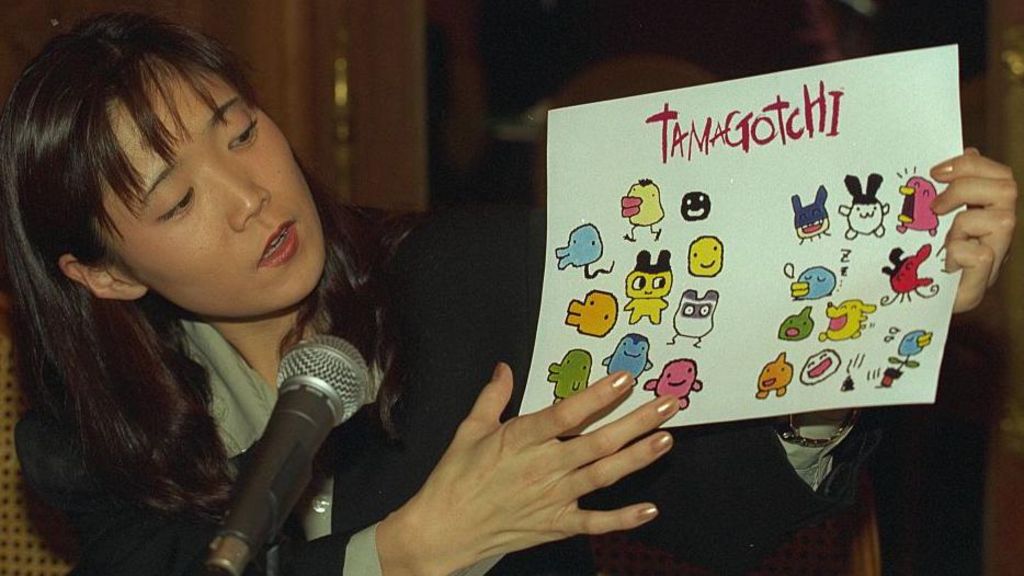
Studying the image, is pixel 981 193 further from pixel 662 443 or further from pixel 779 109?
pixel 662 443

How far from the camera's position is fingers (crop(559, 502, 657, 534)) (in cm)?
99

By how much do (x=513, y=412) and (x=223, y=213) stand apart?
394mm

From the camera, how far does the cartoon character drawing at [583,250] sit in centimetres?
108

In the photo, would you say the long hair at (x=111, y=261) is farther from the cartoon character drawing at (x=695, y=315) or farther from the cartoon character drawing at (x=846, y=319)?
the cartoon character drawing at (x=846, y=319)

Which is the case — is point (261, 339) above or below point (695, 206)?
below

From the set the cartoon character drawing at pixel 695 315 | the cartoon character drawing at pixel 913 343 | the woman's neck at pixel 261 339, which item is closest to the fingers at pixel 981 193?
the cartoon character drawing at pixel 913 343

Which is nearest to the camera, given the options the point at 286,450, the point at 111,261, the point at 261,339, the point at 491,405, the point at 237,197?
the point at 286,450

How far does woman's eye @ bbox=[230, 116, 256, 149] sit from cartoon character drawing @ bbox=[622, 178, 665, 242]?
42cm

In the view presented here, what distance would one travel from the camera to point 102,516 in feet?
4.50

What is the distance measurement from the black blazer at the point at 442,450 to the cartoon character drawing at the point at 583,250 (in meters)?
0.24

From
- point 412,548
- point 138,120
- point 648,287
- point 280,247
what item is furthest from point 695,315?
point 138,120

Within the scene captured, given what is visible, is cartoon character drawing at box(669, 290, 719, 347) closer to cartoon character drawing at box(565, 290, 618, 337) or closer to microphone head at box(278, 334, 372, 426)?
cartoon character drawing at box(565, 290, 618, 337)

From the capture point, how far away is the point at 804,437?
1125mm

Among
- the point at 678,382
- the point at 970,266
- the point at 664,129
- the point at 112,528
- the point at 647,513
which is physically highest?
the point at 664,129
